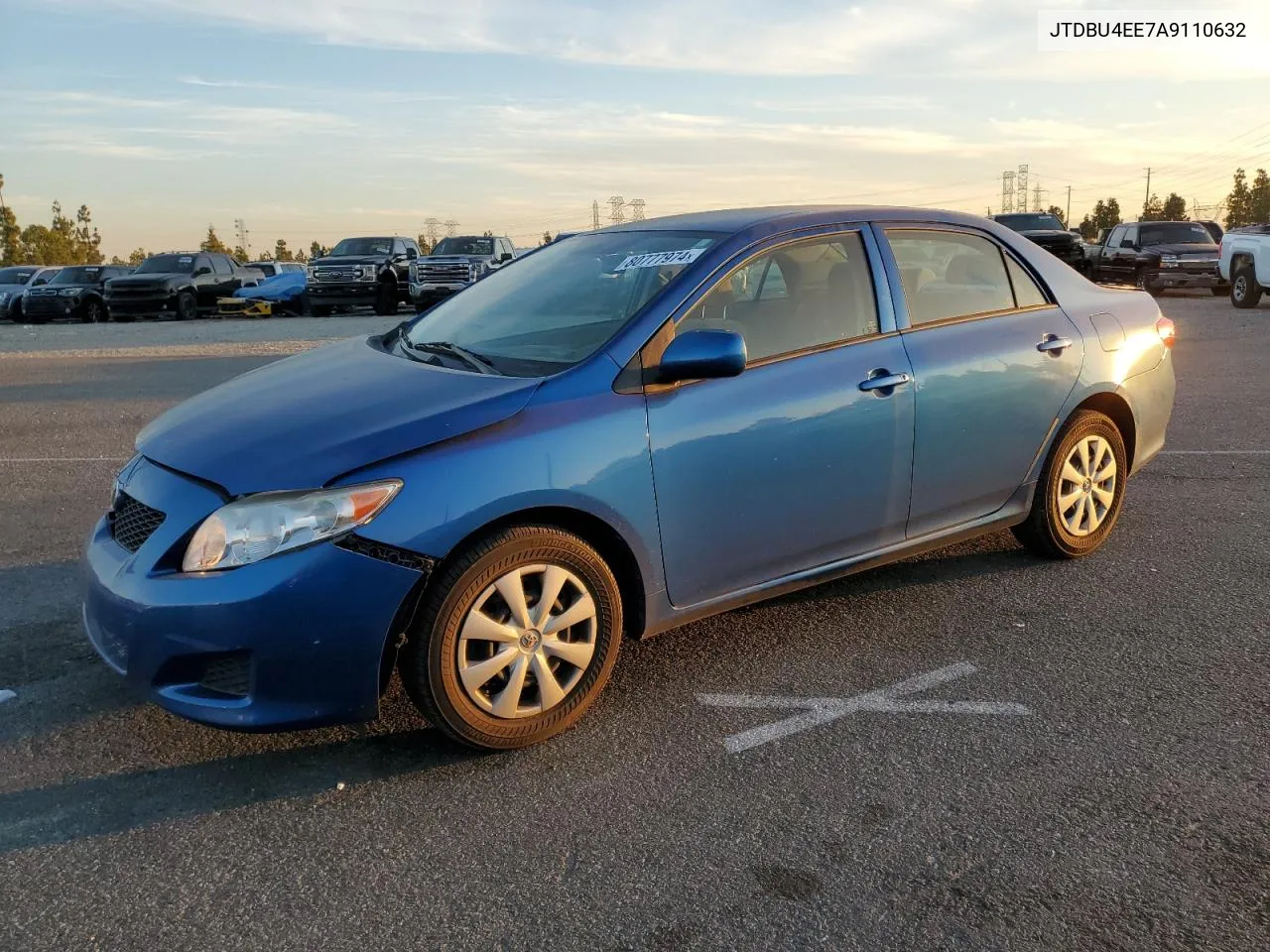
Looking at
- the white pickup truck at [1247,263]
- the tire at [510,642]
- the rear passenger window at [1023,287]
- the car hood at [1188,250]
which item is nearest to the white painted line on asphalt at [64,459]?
the tire at [510,642]

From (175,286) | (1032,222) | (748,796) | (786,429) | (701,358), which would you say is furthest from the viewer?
(1032,222)

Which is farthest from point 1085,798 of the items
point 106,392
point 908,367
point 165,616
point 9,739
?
point 106,392

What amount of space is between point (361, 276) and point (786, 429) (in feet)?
74.6

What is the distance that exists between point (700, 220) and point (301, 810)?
2706 millimetres

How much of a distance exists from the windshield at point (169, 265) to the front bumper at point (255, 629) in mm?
27261

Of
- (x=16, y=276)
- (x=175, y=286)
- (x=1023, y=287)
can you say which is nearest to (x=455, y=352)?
(x=1023, y=287)

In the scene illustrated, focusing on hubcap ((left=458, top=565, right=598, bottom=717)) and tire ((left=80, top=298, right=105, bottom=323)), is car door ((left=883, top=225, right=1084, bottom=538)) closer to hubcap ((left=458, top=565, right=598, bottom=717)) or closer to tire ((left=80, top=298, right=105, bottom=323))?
hubcap ((left=458, top=565, right=598, bottom=717))

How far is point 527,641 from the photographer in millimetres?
3227

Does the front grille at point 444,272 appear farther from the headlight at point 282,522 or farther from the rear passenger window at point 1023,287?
the headlight at point 282,522

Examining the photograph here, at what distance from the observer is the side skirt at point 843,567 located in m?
3.62

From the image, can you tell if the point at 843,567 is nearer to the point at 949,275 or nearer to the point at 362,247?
the point at 949,275

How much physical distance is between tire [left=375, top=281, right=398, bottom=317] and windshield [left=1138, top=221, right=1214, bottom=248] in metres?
17.8

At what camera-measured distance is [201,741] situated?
132 inches

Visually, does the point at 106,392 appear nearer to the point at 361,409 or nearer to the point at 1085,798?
the point at 361,409
